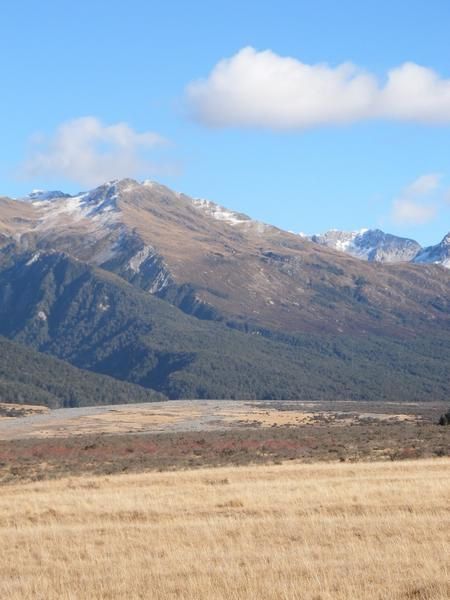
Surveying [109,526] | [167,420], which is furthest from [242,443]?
[167,420]

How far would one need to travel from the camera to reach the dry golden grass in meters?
19.1

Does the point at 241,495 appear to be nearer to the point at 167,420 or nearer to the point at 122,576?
the point at 122,576

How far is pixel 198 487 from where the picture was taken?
1480 inches

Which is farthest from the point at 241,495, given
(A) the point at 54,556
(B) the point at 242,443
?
(B) the point at 242,443

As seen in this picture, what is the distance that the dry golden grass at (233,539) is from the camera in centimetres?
1906

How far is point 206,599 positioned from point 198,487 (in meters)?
19.7

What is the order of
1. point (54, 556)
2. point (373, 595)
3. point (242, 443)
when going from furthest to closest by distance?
point (242, 443) → point (54, 556) → point (373, 595)

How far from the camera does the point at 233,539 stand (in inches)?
978

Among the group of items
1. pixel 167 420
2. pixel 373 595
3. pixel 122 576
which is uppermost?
pixel 373 595

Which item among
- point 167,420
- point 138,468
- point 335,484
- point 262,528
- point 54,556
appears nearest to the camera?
point 54,556

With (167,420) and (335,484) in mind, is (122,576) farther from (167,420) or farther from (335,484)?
(167,420)

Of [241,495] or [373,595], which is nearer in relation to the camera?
[373,595]

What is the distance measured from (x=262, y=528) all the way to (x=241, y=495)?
705 centimetres

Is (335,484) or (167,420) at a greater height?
(335,484)
